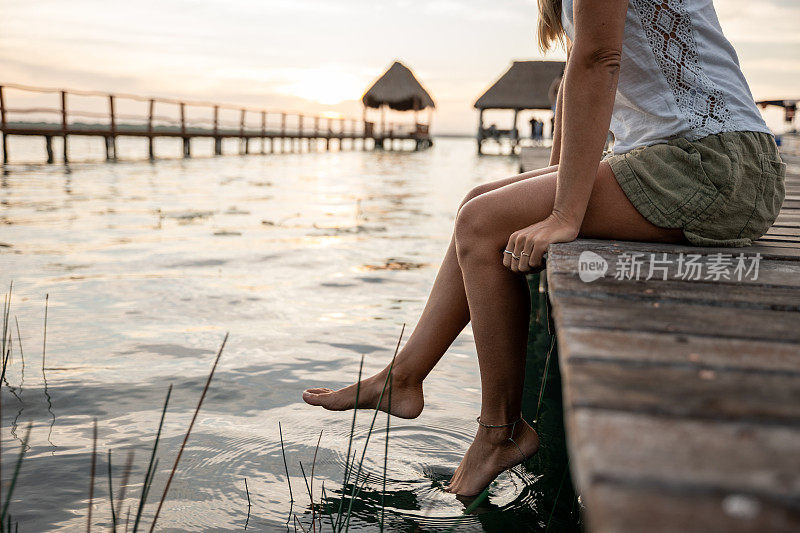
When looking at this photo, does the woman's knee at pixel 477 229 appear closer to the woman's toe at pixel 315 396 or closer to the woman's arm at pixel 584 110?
the woman's arm at pixel 584 110

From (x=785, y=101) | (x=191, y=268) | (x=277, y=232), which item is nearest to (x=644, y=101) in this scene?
(x=191, y=268)

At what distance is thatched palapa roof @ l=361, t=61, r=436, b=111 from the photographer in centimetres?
3478

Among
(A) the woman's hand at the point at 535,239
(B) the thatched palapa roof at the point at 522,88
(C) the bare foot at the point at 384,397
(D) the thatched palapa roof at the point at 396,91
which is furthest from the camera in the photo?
(D) the thatched palapa roof at the point at 396,91

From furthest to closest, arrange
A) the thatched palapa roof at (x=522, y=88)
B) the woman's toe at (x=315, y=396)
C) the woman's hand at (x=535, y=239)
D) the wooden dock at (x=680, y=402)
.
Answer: the thatched palapa roof at (x=522, y=88) → the woman's toe at (x=315, y=396) → the woman's hand at (x=535, y=239) → the wooden dock at (x=680, y=402)

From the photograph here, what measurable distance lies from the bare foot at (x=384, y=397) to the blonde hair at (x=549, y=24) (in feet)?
3.30

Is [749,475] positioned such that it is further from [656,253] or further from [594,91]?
[594,91]

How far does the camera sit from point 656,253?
146cm

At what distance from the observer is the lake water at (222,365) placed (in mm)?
1739

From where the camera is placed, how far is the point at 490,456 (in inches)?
65.6

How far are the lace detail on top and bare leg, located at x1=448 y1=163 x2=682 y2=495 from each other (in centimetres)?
26

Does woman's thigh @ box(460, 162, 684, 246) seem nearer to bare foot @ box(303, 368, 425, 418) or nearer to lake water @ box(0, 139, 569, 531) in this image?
bare foot @ box(303, 368, 425, 418)

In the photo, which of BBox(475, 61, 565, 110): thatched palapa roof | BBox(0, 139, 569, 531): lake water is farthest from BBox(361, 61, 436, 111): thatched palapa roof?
BBox(0, 139, 569, 531): lake water

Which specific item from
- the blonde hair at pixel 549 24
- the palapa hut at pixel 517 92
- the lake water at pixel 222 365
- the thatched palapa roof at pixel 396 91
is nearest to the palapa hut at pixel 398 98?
the thatched palapa roof at pixel 396 91

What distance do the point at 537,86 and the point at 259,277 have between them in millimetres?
28952
